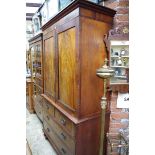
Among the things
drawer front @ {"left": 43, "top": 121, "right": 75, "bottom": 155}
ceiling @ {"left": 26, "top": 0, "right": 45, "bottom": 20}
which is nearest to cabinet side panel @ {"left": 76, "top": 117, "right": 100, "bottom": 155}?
drawer front @ {"left": 43, "top": 121, "right": 75, "bottom": 155}

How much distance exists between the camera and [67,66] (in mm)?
1879

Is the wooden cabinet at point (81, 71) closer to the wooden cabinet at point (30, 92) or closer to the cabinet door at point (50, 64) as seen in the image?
the cabinet door at point (50, 64)

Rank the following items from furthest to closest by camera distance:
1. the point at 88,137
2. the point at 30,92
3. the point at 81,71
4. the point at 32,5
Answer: the point at 32,5
the point at 30,92
the point at 88,137
the point at 81,71

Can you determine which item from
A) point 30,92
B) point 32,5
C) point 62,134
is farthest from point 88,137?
point 32,5

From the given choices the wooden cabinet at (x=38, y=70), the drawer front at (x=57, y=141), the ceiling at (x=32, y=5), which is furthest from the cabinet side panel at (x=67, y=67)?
the ceiling at (x=32, y=5)

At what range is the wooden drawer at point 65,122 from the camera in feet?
5.74

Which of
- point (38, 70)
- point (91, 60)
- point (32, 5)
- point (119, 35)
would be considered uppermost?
point (32, 5)

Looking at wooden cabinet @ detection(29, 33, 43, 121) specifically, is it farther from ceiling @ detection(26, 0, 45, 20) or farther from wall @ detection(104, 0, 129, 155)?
wall @ detection(104, 0, 129, 155)

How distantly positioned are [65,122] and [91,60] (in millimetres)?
718

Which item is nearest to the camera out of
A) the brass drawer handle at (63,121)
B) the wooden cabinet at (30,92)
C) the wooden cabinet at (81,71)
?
the wooden cabinet at (81,71)

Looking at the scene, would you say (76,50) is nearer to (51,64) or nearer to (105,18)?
(105,18)

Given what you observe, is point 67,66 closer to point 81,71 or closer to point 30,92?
point 81,71

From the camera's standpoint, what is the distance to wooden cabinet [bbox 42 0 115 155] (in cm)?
162
